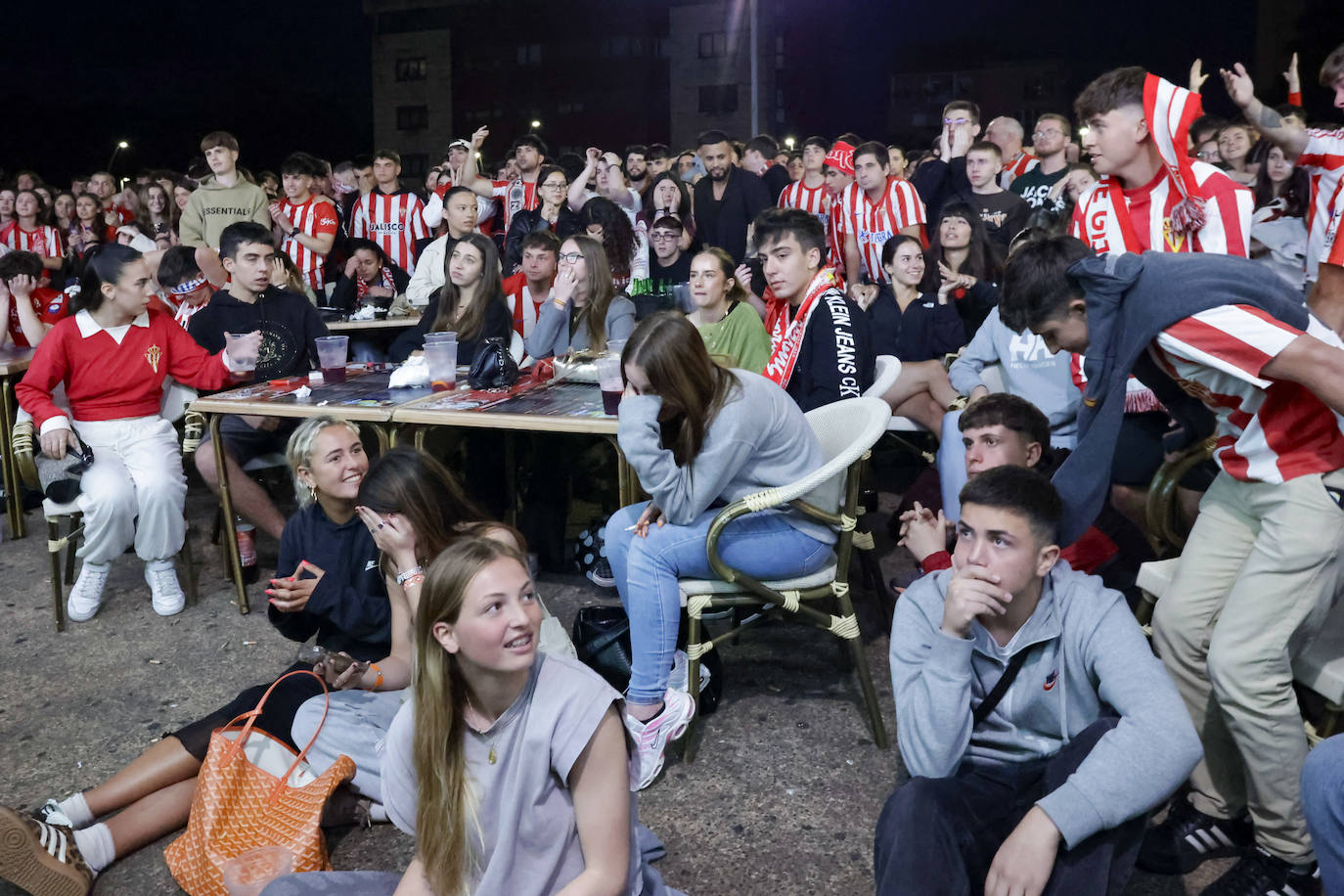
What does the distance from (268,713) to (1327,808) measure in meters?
2.19

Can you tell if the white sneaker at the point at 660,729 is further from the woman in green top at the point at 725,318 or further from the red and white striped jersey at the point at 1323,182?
the red and white striped jersey at the point at 1323,182

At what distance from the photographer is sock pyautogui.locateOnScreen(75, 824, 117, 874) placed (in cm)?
244

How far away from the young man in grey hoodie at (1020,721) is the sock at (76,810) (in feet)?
6.32

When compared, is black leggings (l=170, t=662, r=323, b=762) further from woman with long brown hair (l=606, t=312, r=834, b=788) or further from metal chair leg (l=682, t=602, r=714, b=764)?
metal chair leg (l=682, t=602, r=714, b=764)

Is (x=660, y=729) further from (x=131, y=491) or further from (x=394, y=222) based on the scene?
(x=394, y=222)

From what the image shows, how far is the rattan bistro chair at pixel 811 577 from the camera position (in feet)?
9.16

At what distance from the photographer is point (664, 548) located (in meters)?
2.87

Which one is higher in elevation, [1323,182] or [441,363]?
[1323,182]

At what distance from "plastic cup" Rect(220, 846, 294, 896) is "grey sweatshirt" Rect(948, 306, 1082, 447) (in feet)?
8.80

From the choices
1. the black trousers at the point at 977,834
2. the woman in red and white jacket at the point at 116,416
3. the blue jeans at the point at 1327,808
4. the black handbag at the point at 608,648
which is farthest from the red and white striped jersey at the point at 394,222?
the blue jeans at the point at 1327,808

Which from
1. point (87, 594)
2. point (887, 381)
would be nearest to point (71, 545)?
point (87, 594)

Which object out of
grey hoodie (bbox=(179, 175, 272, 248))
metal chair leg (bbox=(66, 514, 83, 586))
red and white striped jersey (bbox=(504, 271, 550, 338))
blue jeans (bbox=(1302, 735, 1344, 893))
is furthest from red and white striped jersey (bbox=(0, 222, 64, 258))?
blue jeans (bbox=(1302, 735, 1344, 893))

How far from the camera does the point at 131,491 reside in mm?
4074

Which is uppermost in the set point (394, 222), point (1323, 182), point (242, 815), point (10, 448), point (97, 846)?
point (394, 222)
